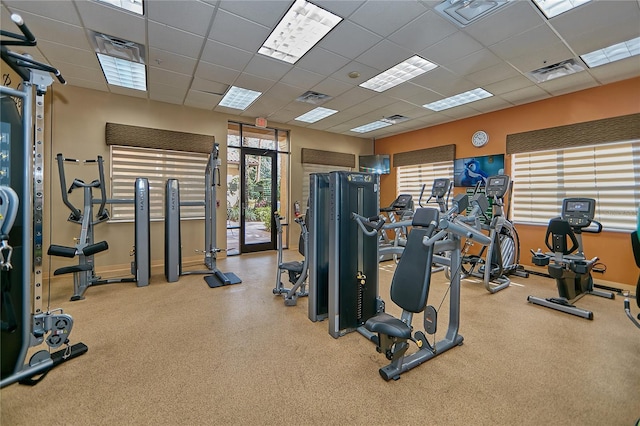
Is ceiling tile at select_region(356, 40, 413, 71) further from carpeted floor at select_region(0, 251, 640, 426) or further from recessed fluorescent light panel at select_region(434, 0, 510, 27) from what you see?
carpeted floor at select_region(0, 251, 640, 426)

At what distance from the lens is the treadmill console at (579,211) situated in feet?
11.7

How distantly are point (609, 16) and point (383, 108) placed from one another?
10.3ft

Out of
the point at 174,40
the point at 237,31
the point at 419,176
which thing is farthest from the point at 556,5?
the point at 419,176

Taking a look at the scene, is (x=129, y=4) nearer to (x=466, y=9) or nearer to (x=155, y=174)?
(x=466, y=9)

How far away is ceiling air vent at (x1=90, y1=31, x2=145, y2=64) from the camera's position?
314 centimetres

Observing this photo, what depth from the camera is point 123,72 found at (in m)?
4.03

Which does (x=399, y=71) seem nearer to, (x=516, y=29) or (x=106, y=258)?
(x=516, y=29)

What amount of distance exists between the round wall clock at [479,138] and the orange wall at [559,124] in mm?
67

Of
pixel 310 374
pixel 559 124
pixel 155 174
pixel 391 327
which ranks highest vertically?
pixel 559 124

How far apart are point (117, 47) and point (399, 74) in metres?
3.56

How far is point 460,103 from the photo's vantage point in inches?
201

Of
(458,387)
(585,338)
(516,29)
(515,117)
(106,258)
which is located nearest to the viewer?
(458,387)

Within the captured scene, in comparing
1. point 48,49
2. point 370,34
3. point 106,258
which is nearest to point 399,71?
point 370,34

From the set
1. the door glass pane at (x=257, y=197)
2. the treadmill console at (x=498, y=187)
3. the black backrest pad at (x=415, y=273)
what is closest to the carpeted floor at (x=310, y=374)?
the black backrest pad at (x=415, y=273)
